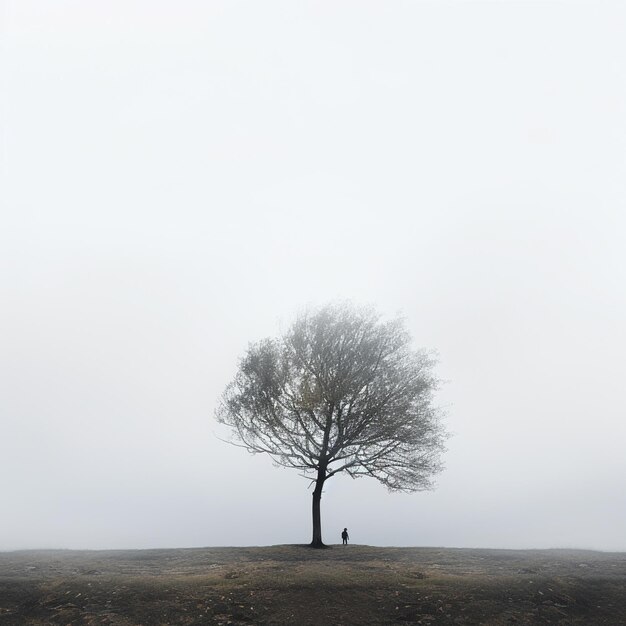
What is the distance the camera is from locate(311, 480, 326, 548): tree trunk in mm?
42406

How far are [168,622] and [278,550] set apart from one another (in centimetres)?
1810

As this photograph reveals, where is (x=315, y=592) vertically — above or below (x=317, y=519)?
below

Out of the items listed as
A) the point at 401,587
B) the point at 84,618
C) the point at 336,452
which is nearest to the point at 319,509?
the point at 336,452

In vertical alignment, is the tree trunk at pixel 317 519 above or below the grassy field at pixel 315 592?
above

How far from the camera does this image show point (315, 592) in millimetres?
26562

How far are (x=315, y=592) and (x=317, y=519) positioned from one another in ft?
54.9

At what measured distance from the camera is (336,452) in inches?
1743

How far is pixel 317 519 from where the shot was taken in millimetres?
43062

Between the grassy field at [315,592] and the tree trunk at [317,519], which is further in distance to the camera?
the tree trunk at [317,519]

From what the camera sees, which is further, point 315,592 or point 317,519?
point 317,519

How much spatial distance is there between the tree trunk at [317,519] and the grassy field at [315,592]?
23.9 feet

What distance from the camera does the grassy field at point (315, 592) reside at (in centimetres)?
2388

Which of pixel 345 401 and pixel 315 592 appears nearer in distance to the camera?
pixel 315 592

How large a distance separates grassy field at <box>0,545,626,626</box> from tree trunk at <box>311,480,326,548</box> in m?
7.28
